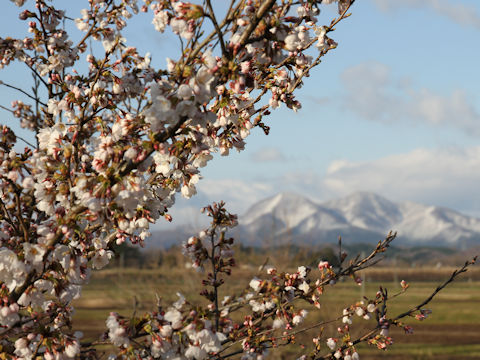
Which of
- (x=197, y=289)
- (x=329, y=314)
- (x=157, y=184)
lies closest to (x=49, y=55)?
(x=157, y=184)

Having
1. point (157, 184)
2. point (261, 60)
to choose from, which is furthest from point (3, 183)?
point (261, 60)

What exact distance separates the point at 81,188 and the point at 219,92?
0.76 metres

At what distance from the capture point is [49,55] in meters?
4.26

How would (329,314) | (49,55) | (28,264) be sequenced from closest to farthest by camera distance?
1. (28,264)
2. (49,55)
3. (329,314)

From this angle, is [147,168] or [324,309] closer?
[147,168]

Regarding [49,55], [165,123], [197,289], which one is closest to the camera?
[165,123]

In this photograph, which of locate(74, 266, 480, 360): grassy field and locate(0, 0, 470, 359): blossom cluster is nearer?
locate(0, 0, 470, 359): blossom cluster

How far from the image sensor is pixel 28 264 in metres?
2.57

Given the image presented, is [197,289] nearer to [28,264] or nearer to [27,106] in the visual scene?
[27,106]

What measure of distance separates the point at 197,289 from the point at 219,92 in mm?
12070

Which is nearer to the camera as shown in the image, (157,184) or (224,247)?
(157,184)

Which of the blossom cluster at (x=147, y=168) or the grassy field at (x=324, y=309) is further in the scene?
the grassy field at (x=324, y=309)

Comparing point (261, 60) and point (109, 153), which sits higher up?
point (261, 60)

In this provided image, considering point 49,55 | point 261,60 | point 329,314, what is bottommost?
point 329,314
